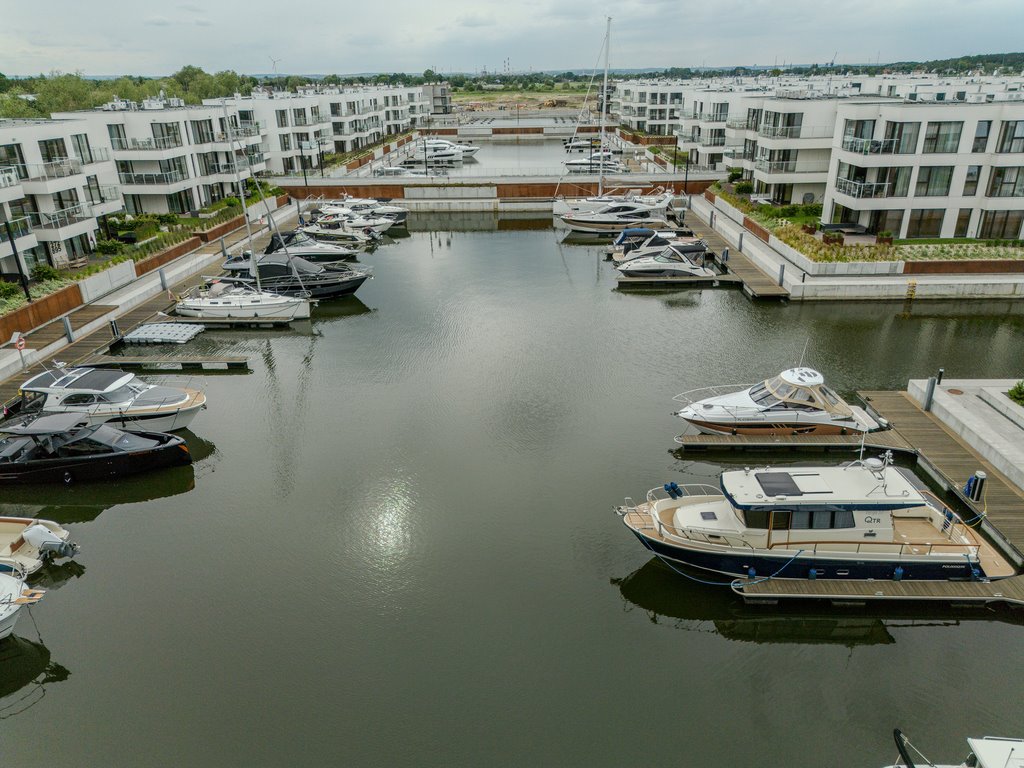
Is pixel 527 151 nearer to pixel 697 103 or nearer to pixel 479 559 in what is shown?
pixel 697 103

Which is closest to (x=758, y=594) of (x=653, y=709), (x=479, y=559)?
(x=653, y=709)

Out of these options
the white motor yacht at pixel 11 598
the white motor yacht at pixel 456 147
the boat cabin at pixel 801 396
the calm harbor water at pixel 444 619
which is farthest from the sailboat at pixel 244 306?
the white motor yacht at pixel 456 147

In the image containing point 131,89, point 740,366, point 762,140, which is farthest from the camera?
point 131,89

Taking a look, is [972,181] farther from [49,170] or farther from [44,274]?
[49,170]

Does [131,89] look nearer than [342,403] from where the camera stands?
No

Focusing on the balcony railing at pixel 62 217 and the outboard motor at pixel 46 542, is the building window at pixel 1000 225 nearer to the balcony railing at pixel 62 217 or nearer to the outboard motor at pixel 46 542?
the outboard motor at pixel 46 542

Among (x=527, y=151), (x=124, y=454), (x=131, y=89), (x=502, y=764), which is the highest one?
(x=131, y=89)

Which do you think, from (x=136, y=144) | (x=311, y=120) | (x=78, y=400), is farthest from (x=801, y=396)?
(x=311, y=120)
